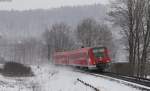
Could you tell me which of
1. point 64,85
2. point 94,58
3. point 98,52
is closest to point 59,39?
point 98,52

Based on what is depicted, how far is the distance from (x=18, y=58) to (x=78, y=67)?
141 m

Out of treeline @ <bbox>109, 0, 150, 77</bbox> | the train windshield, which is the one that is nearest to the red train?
the train windshield

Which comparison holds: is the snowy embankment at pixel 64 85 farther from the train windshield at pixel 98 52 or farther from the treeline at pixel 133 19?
the treeline at pixel 133 19

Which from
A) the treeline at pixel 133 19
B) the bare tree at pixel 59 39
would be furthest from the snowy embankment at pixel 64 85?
the bare tree at pixel 59 39

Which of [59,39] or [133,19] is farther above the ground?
[59,39]

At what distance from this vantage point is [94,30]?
105 meters

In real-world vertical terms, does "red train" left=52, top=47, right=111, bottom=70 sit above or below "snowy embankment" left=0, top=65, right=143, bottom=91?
above

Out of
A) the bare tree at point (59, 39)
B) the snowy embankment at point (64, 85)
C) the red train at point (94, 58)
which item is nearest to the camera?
the snowy embankment at point (64, 85)

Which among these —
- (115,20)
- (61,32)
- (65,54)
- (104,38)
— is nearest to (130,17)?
(115,20)

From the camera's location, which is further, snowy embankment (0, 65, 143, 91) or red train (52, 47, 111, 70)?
red train (52, 47, 111, 70)

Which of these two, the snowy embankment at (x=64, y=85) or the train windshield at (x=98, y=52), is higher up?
the train windshield at (x=98, y=52)

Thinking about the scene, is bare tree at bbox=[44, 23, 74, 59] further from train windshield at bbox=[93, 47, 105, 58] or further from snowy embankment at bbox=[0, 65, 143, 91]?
snowy embankment at bbox=[0, 65, 143, 91]

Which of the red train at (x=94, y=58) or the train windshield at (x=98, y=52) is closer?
the red train at (x=94, y=58)

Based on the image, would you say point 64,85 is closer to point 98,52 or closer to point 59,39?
point 98,52
